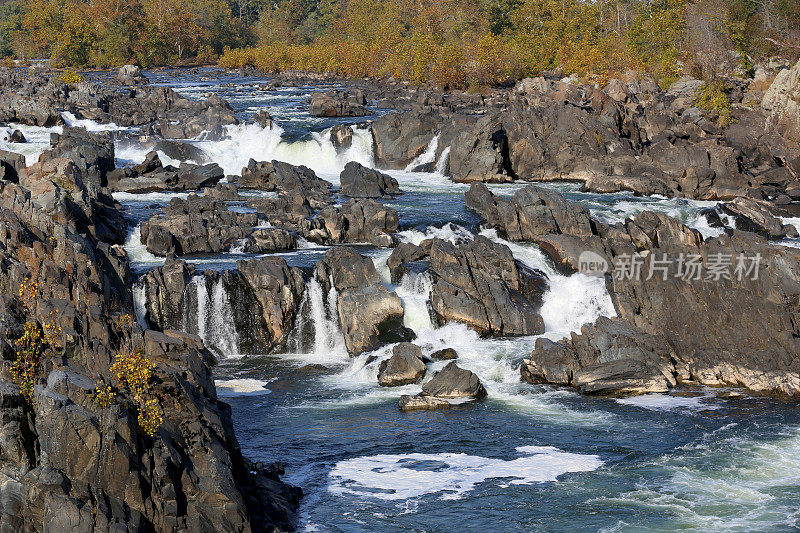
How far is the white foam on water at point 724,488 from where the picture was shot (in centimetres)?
2020

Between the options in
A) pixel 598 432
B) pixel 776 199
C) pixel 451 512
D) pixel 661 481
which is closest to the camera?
pixel 451 512

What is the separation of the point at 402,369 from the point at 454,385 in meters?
2.34

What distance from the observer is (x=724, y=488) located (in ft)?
71.7

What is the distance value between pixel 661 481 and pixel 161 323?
20.0m

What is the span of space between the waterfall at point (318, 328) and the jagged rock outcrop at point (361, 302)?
31 cm

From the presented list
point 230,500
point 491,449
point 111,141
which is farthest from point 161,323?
point 111,141

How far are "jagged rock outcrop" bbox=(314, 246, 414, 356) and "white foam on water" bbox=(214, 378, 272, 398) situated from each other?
4.16m

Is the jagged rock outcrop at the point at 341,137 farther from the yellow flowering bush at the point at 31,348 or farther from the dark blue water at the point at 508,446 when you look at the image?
the yellow flowering bush at the point at 31,348

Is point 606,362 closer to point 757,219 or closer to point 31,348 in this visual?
point 31,348

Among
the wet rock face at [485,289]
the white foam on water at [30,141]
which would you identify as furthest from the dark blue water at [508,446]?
the white foam on water at [30,141]

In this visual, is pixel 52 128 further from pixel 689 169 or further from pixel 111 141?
pixel 689 169

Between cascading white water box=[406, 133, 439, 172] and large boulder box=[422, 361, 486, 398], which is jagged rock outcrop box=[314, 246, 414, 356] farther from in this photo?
cascading white water box=[406, 133, 439, 172]

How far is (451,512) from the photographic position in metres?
21.0

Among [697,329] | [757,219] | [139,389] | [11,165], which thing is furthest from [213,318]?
[757,219]
